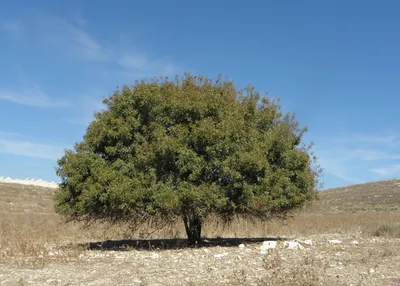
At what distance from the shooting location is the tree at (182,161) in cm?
1368

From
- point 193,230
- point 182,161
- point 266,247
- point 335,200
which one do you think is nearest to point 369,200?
point 335,200

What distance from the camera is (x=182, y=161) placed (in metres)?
13.6

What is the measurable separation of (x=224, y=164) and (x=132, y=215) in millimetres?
3434

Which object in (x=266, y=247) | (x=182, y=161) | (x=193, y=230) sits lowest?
(x=266, y=247)

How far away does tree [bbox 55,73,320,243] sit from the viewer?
13.7 meters

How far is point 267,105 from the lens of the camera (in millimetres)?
16656

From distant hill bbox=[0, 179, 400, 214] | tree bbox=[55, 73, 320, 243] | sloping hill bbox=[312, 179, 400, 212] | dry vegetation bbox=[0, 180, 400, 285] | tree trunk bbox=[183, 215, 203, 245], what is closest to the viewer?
dry vegetation bbox=[0, 180, 400, 285]

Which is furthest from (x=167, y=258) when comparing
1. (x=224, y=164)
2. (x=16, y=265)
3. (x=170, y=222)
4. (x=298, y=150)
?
(x=298, y=150)

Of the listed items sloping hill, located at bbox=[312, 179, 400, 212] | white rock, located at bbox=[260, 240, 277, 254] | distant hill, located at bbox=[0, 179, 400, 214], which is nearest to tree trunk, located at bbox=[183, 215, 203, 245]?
white rock, located at bbox=[260, 240, 277, 254]

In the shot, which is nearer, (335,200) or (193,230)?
(193,230)

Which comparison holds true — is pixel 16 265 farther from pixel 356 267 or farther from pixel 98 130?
pixel 356 267

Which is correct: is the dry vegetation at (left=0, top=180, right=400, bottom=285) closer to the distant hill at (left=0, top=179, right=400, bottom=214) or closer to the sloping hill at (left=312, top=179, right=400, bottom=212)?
the distant hill at (left=0, top=179, right=400, bottom=214)

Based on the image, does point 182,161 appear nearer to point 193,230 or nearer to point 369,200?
point 193,230

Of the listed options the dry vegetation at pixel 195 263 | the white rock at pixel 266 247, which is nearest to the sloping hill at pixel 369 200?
the dry vegetation at pixel 195 263
